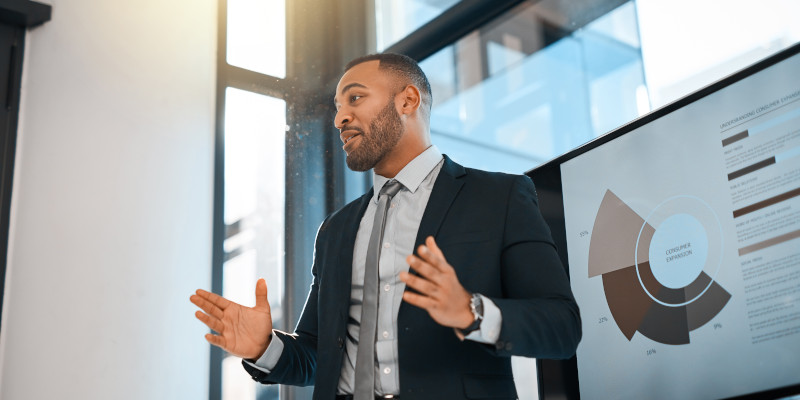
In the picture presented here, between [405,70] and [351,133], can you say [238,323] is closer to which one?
[351,133]

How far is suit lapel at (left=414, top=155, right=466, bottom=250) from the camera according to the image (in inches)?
67.4

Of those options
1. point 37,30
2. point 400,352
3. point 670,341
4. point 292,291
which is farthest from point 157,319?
point 670,341

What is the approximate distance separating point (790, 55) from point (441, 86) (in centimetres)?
174

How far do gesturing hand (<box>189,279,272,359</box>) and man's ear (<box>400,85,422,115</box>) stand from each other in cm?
67

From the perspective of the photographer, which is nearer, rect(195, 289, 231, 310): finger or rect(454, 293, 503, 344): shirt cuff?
rect(454, 293, 503, 344): shirt cuff

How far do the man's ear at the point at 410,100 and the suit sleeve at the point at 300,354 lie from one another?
422mm

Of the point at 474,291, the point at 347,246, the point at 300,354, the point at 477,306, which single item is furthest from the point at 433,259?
the point at 300,354

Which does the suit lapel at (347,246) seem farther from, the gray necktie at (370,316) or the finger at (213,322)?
the finger at (213,322)

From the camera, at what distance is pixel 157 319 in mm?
3135

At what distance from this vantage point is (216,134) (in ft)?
11.4

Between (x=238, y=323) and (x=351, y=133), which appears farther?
(x=351, y=133)

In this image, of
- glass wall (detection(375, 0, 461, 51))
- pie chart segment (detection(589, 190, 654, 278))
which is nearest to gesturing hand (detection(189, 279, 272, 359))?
pie chart segment (detection(589, 190, 654, 278))

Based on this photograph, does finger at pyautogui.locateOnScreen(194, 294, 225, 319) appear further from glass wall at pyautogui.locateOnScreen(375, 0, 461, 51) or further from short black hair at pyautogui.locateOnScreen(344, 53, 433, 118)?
glass wall at pyautogui.locateOnScreen(375, 0, 461, 51)

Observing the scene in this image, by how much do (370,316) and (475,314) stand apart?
0.40 metres
